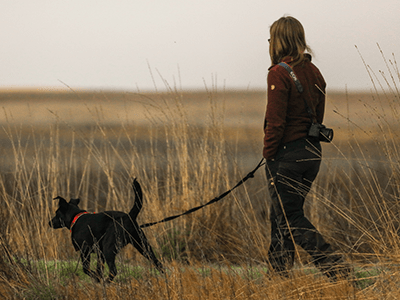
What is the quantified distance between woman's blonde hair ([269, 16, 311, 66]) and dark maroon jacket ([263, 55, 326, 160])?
5 centimetres

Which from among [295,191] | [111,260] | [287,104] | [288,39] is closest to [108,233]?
[111,260]

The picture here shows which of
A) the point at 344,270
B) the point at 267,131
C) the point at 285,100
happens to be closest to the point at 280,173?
the point at 267,131

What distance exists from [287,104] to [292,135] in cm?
20

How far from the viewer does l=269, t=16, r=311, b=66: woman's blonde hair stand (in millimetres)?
2627

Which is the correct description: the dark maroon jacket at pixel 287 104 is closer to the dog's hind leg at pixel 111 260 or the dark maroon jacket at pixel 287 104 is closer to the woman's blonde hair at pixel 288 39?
the woman's blonde hair at pixel 288 39

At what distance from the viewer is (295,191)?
8.96 feet

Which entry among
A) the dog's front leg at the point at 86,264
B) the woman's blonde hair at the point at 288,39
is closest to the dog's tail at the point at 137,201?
the dog's front leg at the point at 86,264

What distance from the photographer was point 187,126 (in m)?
3.87

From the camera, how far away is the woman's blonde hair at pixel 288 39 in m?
2.63

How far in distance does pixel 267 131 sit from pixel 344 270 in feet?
3.14

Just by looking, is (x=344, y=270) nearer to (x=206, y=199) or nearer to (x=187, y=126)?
(x=206, y=199)

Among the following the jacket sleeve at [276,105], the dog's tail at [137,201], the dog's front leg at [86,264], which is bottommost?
the dog's front leg at [86,264]

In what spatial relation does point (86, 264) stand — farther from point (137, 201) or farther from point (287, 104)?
point (287, 104)

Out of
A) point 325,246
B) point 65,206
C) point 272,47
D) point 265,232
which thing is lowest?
point 265,232
